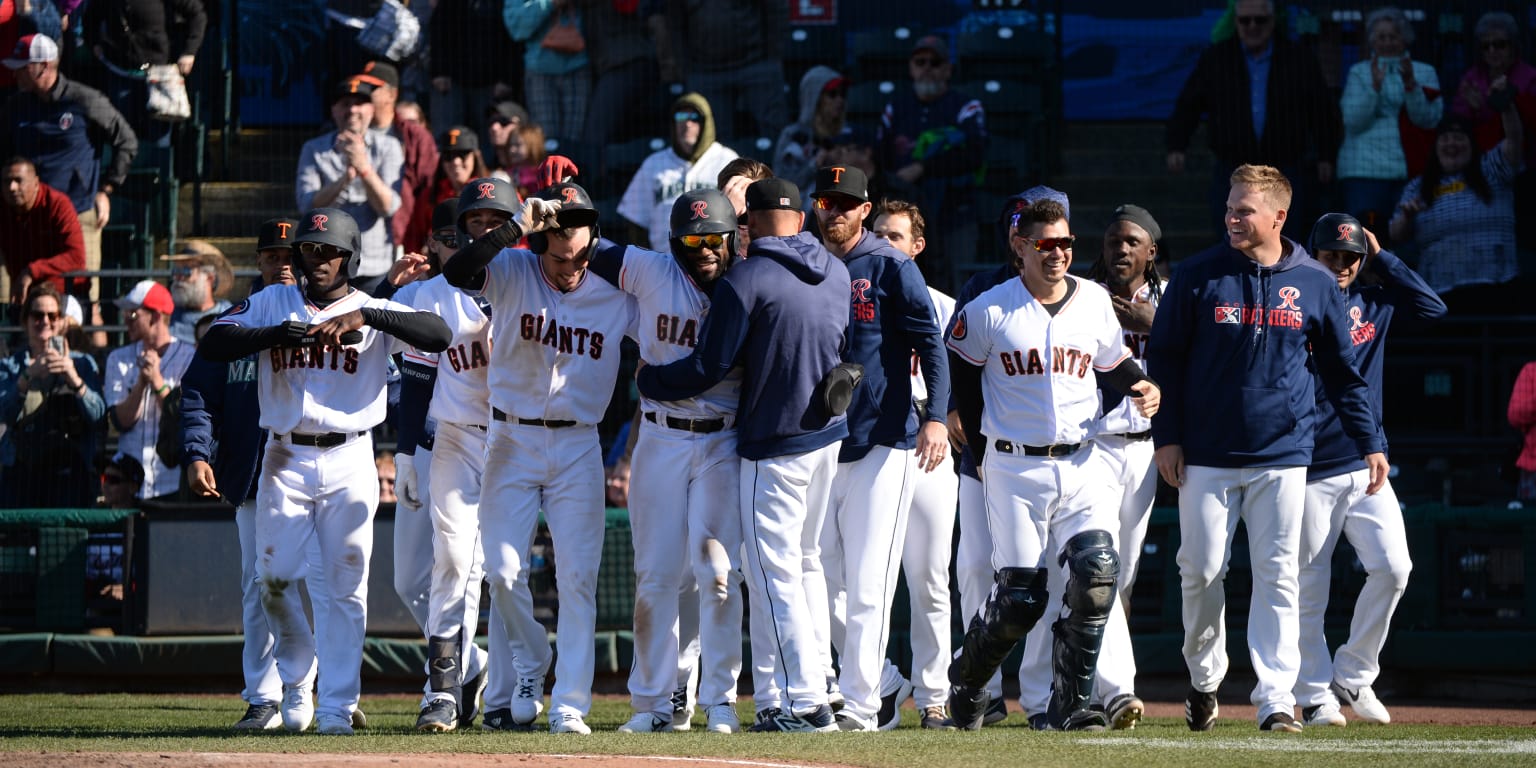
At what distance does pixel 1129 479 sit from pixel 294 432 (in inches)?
123

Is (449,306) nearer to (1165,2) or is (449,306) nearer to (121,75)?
(121,75)

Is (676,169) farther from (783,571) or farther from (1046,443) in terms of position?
(783,571)

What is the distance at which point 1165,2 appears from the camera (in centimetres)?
1384

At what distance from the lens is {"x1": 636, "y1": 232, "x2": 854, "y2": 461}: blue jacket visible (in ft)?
21.0

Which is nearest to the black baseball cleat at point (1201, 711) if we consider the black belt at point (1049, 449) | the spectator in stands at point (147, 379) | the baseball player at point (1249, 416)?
the baseball player at point (1249, 416)

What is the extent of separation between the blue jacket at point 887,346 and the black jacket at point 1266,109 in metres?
5.42

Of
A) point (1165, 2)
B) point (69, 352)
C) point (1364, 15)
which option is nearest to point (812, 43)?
point (1165, 2)

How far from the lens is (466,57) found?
1284 cm

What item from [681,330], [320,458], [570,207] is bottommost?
[320,458]

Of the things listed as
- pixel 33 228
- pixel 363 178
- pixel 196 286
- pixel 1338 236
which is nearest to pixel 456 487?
pixel 1338 236

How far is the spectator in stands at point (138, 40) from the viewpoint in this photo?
12.5 m

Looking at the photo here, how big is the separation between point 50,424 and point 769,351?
538 centimetres

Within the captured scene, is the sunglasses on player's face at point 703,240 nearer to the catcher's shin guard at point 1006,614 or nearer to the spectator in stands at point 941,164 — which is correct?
the catcher's shin guard at point 1006,614

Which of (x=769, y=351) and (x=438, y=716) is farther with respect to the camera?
(x=438, y=716)
